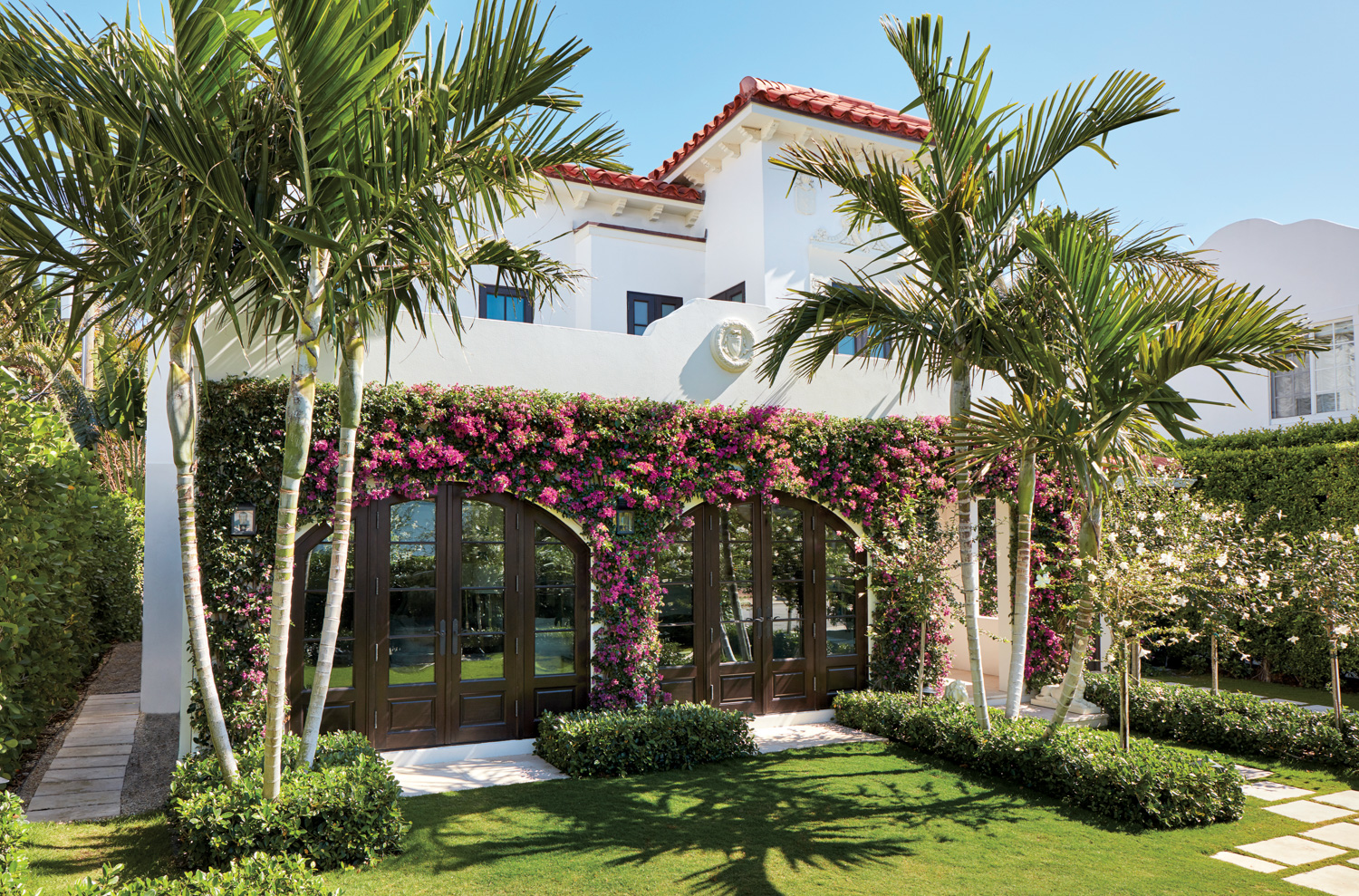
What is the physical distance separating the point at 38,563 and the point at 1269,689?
1593 cm

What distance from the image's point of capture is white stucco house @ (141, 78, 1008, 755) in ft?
30.7

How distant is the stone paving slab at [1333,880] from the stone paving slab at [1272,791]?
61.8 inches

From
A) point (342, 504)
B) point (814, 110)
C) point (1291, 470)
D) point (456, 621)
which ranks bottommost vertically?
point (456, 621)

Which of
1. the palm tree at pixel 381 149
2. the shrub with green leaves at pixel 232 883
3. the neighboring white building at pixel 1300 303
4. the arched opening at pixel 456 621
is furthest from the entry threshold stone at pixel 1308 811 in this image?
the neighboring white building at pixel 1300 303

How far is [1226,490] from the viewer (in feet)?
47.6

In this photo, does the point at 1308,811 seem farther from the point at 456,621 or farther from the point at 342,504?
the point at 342,504

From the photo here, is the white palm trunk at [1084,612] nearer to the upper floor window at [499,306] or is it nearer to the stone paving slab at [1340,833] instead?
the stone paving slab at [1340,833]

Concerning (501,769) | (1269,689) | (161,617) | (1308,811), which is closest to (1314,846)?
(1308,811)

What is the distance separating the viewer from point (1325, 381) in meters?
14.6

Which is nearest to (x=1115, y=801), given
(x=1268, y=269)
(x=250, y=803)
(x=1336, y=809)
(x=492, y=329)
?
(x=1336, y=809)

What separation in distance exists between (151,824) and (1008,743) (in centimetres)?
734

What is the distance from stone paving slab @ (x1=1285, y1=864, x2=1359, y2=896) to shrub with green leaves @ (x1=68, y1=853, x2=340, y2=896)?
6134 millimetres

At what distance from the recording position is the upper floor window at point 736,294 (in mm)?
12766

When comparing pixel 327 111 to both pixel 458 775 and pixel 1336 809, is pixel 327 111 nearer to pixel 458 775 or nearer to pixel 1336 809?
pixel 458 775
